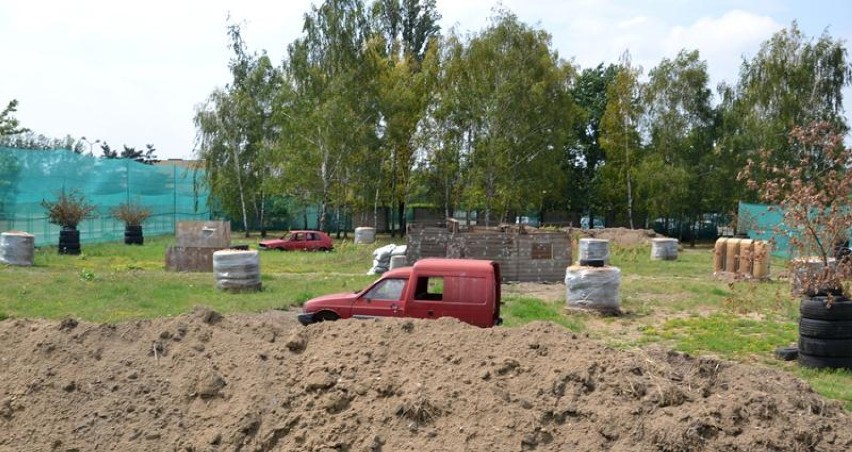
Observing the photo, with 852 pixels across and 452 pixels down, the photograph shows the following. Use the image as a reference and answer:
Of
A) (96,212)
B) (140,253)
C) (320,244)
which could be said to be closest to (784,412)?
(140,253)

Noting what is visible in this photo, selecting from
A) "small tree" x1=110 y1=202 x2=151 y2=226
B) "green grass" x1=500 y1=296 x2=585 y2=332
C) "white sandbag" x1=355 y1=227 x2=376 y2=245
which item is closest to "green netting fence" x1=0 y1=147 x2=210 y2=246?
"small tree" x1=110 y1=202 x2=151 y2=226

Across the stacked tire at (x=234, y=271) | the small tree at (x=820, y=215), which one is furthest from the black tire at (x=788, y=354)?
the stacked tire at (x=234, y=271)

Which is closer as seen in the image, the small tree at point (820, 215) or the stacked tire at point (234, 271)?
the small tree at point (820, 215)

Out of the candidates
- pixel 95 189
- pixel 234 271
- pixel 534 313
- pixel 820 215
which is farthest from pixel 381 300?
pixel 95 189

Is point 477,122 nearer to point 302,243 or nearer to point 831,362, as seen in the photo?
point 302,243

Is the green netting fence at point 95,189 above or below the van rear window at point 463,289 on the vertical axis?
above

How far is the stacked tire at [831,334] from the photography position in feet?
35.5

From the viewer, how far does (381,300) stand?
12.4 metres

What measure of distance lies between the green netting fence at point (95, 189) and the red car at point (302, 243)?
9350 millimetres

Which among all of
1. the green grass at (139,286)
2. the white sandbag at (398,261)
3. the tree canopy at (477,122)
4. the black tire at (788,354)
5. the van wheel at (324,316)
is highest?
the tree canopy at (477,122)

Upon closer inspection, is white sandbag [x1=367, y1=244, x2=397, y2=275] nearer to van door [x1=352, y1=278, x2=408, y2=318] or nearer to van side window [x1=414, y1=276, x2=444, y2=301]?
van side window [x1=414, y1=276, x2=444, y2=301]

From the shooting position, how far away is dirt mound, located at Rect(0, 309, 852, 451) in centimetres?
619

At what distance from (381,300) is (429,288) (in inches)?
36.5

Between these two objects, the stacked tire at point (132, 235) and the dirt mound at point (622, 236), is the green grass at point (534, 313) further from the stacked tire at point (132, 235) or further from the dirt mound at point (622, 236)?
the stacked tire at point (132, 235)
